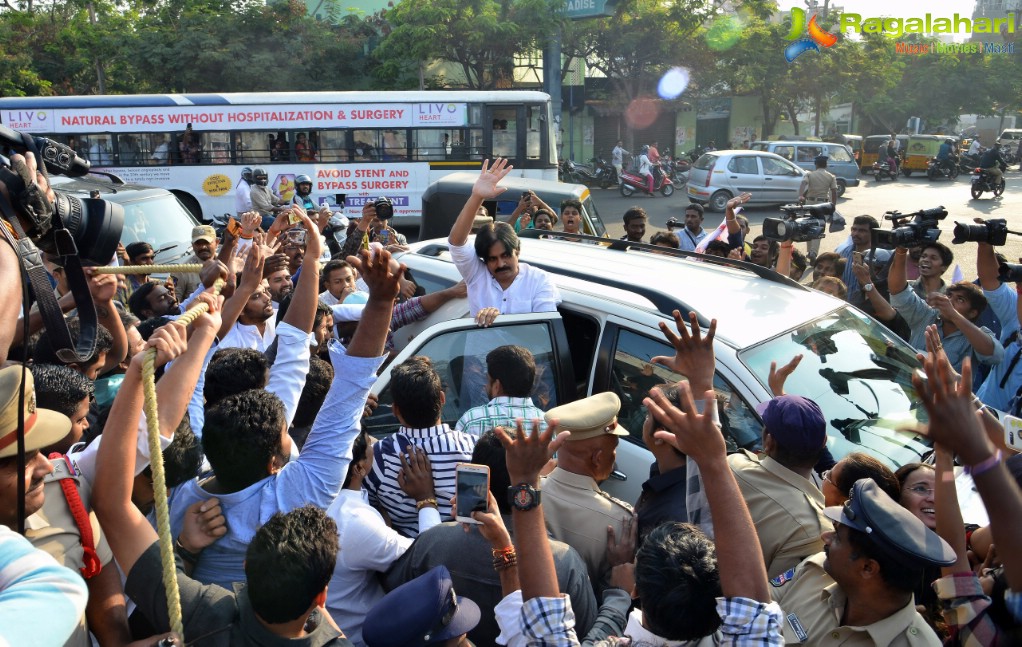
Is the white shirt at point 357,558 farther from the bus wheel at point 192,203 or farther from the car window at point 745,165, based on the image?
the car window at point 745,165

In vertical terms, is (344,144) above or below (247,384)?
above

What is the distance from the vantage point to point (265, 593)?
71.7 inches

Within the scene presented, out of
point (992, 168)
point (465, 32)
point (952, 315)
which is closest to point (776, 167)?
point (992, 168)

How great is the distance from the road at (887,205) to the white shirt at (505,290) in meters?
11.3

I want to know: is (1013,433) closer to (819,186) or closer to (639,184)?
(819,186)

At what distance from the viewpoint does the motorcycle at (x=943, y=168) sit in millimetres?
28609

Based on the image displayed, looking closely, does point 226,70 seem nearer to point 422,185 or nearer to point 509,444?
point 422,185

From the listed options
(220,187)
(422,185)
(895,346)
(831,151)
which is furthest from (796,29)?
(895,346)

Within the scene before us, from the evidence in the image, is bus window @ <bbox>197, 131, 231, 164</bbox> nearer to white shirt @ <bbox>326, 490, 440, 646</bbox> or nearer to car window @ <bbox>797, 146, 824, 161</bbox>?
white shirt @ <bbox>326, 490, 440, 646</bbox>

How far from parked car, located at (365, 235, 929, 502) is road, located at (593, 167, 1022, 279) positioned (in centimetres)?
1108

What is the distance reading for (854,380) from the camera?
3.93 m

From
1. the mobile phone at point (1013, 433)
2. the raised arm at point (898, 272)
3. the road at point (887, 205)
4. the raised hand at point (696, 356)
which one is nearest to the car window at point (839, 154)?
the road at point (887, 205)

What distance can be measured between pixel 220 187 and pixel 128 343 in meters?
13.7

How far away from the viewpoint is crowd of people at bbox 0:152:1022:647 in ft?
5.98
